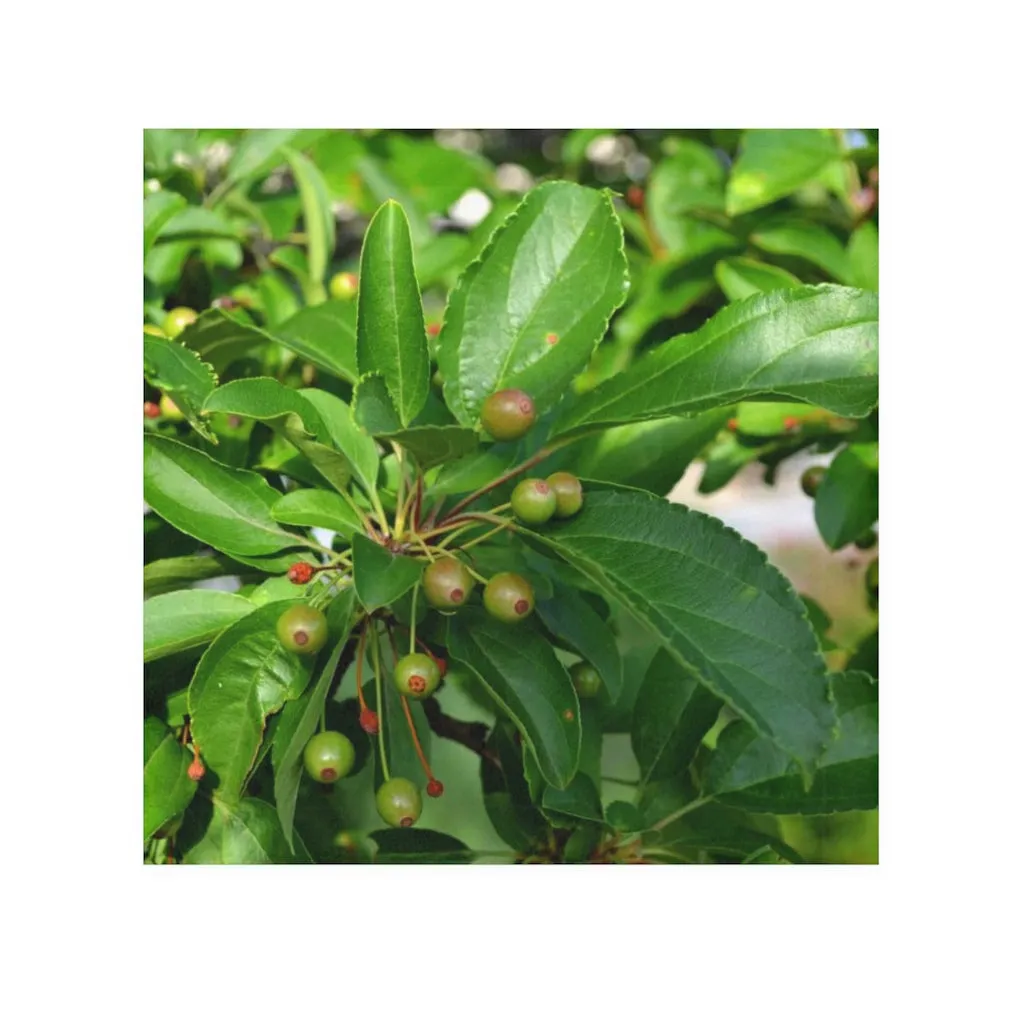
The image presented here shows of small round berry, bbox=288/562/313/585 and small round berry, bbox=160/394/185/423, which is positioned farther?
small round berry, bbox=160/394/185/423

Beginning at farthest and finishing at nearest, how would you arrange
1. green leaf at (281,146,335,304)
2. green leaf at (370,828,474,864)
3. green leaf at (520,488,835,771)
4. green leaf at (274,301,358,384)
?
green leaf at (281,146,335,304), green leaf at (370,828,474,864), green leaf at (274,301,358,384), green leaf at (520,488,835,771)

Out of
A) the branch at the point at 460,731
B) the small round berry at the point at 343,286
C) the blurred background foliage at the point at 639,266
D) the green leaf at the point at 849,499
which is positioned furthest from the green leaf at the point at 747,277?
the branch at the point at 460,731

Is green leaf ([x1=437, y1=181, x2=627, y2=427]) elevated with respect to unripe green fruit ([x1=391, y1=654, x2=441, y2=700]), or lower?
elevated

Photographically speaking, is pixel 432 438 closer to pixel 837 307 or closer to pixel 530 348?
pixel 530 348

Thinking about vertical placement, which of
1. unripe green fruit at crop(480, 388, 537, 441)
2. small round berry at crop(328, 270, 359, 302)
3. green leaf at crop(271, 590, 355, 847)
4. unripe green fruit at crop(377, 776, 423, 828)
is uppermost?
small round berry at crop(328, 270, 359, 302)

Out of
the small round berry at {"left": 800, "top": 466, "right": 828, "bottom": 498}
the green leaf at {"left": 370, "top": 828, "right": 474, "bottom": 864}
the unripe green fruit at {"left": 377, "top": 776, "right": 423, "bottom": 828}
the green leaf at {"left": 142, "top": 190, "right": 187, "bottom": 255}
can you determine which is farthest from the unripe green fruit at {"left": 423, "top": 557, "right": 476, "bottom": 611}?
the small round berry at {"left": 800, "top": 466, "right": 828, "bottom": 498}

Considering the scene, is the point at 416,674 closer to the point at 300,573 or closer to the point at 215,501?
the point at 300,573

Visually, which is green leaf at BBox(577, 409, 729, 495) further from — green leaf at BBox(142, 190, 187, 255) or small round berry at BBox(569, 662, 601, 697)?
green leaf at BBox(142, 190, 187, 255)

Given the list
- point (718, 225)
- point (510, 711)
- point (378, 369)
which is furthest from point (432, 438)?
point (718, 225)

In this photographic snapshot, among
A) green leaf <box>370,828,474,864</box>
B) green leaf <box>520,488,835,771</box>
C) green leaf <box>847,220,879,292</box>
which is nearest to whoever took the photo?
green leaf <box>520,488,835,771</box>
